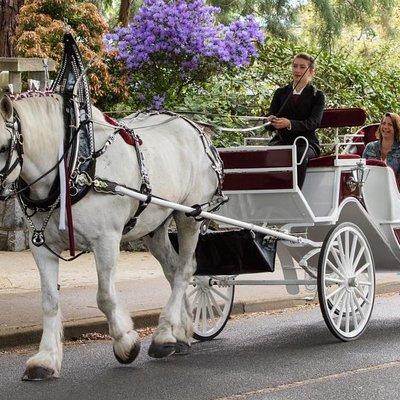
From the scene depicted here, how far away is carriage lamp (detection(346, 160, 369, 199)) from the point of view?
8758 millimetres

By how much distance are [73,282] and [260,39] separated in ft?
16.4

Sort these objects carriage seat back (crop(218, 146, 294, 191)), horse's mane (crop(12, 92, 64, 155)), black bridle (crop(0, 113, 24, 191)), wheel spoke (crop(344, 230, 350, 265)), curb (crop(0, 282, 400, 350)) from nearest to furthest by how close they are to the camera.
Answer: black bridle (crop(0, 113, 24, 191)) < horse's mane (crop(12, 92, 64, 155)) < carriage seat back (crop(218, 146, 294, 191)) < curb (crop(0, 282, 400, 350)) < wheel spoke (crop(344, 230, 350, 265))

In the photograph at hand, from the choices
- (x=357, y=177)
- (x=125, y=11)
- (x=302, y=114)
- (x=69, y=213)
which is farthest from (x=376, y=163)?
(x=125, y=11)

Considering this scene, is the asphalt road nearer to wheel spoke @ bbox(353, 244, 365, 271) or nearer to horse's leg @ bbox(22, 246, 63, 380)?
horse's leg @ bbox(22, 246, 63, 380)

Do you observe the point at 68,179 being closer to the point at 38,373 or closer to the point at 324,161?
the point at 38,373

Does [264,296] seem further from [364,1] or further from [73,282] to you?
[364,1]

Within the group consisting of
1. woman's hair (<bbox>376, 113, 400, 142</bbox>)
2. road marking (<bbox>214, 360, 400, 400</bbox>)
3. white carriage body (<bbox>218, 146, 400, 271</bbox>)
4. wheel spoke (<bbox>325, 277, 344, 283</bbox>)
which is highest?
woman's hair (<bbox>376, 113, 400, 142</bbox>)

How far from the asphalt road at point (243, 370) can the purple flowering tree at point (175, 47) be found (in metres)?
6.11

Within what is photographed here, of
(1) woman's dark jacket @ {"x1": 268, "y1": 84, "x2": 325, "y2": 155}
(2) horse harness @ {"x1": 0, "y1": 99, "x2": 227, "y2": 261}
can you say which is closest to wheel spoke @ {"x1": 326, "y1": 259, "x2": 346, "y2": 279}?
(1) woman's dark jacket @ {"x1": 268, "y1": 84, "x2": 325, "y2": 155}

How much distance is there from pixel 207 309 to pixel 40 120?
2764mm

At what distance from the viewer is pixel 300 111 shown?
8.77 metres

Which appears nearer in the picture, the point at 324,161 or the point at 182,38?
the point at 324,161

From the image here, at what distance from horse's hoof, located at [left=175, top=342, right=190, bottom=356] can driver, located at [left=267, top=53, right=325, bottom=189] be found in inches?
68.5

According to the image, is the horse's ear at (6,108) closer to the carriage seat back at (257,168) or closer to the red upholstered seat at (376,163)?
the carriage seat back at (257,168)
